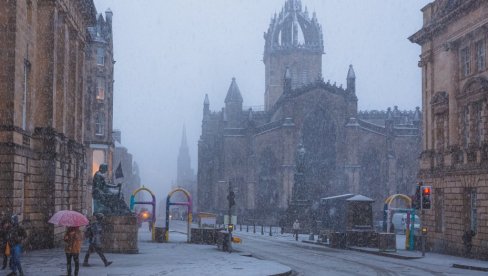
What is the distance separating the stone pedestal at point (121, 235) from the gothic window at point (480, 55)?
664 inches

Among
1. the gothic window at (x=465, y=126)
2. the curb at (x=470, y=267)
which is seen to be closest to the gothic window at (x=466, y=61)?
the gothic window at (x=465, y=126)

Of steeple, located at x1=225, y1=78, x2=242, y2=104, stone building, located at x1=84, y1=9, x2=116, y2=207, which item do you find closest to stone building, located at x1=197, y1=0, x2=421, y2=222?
steeple, located at x1=225, y1=78, x2=242, y2=104

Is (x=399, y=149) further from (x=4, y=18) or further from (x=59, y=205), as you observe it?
(x=4, y=18)

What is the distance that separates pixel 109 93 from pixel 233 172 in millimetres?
26798

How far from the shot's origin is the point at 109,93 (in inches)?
2606

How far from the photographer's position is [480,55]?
32.5m

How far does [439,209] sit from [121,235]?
678 inches

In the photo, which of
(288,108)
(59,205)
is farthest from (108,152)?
(59,205)

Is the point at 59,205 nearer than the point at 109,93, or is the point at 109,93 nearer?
the point at 59,205

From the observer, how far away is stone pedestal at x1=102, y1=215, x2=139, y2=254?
26.8m

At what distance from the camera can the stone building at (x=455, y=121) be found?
31.1 m

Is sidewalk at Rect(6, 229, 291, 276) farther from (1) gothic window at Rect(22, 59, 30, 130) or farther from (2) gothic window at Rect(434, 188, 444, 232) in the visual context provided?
(2) gothic window at Rect(434, 188, 444, 232)

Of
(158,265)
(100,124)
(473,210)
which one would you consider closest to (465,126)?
(473,210)

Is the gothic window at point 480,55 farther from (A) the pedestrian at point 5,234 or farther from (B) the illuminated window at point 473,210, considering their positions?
(A) the pedestrian at point 5,234
